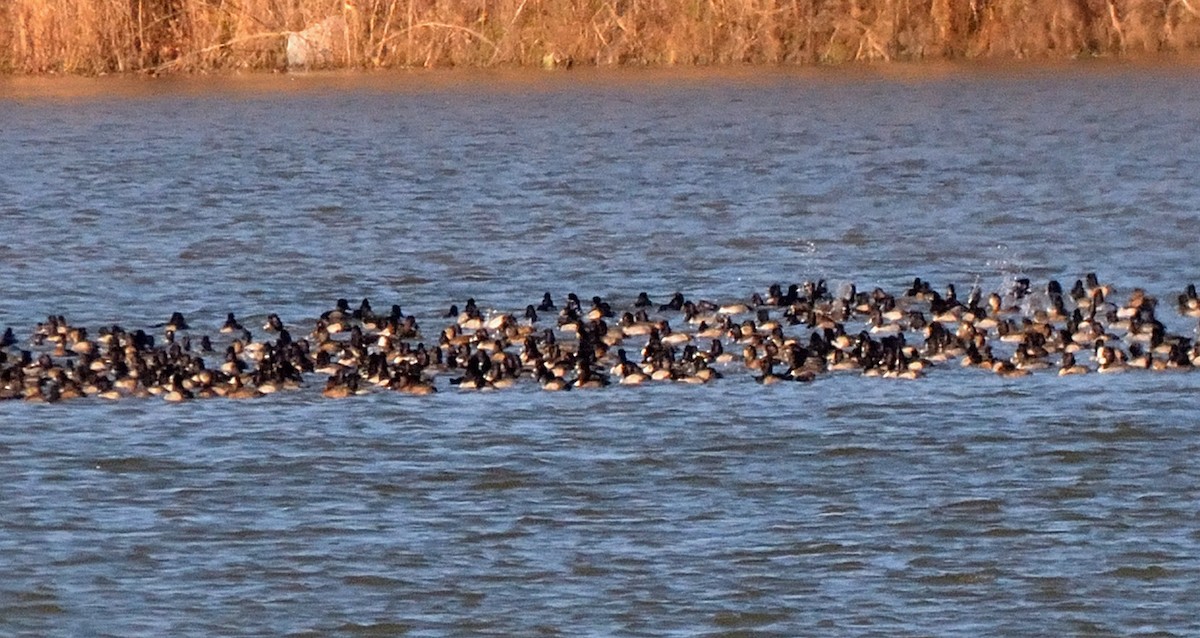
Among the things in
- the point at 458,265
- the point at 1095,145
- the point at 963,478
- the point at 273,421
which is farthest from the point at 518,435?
the point at 1095,145

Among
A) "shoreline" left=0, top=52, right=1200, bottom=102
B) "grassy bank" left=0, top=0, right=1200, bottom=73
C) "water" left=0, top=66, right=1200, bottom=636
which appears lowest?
"water" left=0, top=66, right=1200, bottom=636

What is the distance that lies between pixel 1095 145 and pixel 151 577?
66.8ft

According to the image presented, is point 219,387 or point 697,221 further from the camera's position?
point 697,221

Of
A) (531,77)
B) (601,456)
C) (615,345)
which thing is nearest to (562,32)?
(531,77)

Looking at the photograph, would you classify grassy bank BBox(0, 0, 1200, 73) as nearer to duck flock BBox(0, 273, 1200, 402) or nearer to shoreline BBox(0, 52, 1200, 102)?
shoreline BBox(0, 52, 1200, 102)

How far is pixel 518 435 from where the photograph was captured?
12.2 metres

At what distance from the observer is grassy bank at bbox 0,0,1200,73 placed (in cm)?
3456

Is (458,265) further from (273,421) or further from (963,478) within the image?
(963,478)

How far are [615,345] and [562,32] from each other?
21880 millimetres

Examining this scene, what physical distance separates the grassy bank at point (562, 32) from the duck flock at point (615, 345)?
19.2 m

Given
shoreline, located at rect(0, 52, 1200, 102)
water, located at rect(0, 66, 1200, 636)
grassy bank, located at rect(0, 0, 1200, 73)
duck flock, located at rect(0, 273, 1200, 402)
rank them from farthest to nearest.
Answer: shoreline, located at rect(0, 52, 1200, 102) < grassy bank, located at rect(0, 0, 1200, 73) < duck flock, located at rect(0, 273, 1200, 402) < water, located at rect(0, 66, 1200, 636)

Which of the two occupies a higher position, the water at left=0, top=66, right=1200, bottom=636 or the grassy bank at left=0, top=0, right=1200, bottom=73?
the grassy bank at left=0, top=0, right=1200, bottom=73

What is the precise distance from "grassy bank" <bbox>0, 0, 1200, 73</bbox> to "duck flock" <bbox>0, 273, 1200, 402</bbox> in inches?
754

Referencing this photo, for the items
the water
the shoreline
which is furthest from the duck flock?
the shoreline
